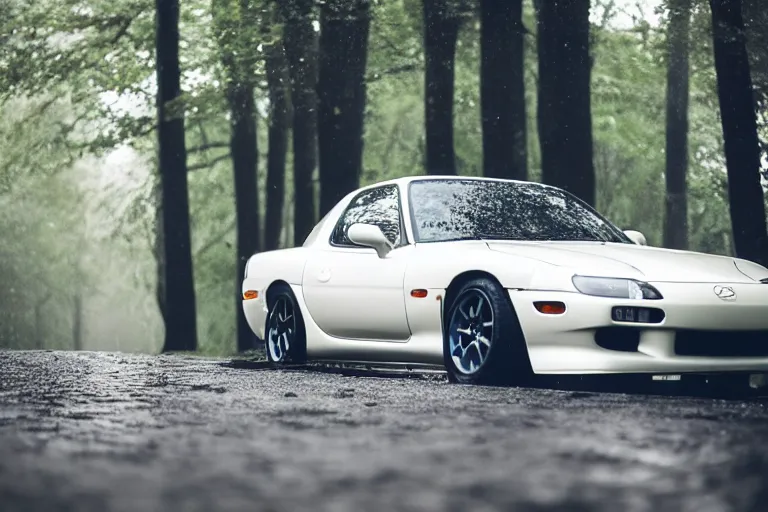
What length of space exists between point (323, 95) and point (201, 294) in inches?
834

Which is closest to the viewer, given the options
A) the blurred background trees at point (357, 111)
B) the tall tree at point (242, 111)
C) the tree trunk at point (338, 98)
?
the blurred background trees at point (357, 111)

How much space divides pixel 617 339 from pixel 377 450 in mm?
3252

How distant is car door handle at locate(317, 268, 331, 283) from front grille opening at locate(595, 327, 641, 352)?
2732 millimetres

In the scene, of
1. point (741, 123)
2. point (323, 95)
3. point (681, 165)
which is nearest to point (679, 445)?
point (741, 123)

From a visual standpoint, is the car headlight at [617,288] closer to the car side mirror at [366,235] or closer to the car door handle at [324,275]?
the car side mirror at [366,235]

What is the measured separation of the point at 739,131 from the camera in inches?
498

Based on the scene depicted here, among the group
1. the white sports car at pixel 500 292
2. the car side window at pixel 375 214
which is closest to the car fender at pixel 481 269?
the white sports car at pixel 500 292

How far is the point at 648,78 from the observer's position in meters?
29.1

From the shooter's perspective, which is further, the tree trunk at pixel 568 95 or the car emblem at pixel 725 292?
the tree trunk at pixel 568 95

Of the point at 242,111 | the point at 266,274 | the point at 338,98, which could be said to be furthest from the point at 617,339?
the point at 242,111

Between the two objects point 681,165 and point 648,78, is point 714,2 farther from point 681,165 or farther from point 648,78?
point 648,78

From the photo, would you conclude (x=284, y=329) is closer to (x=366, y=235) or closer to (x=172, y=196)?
(x=366, y=235)

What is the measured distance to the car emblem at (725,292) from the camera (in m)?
8.16

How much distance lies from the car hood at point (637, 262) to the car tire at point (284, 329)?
2156 millimetres
